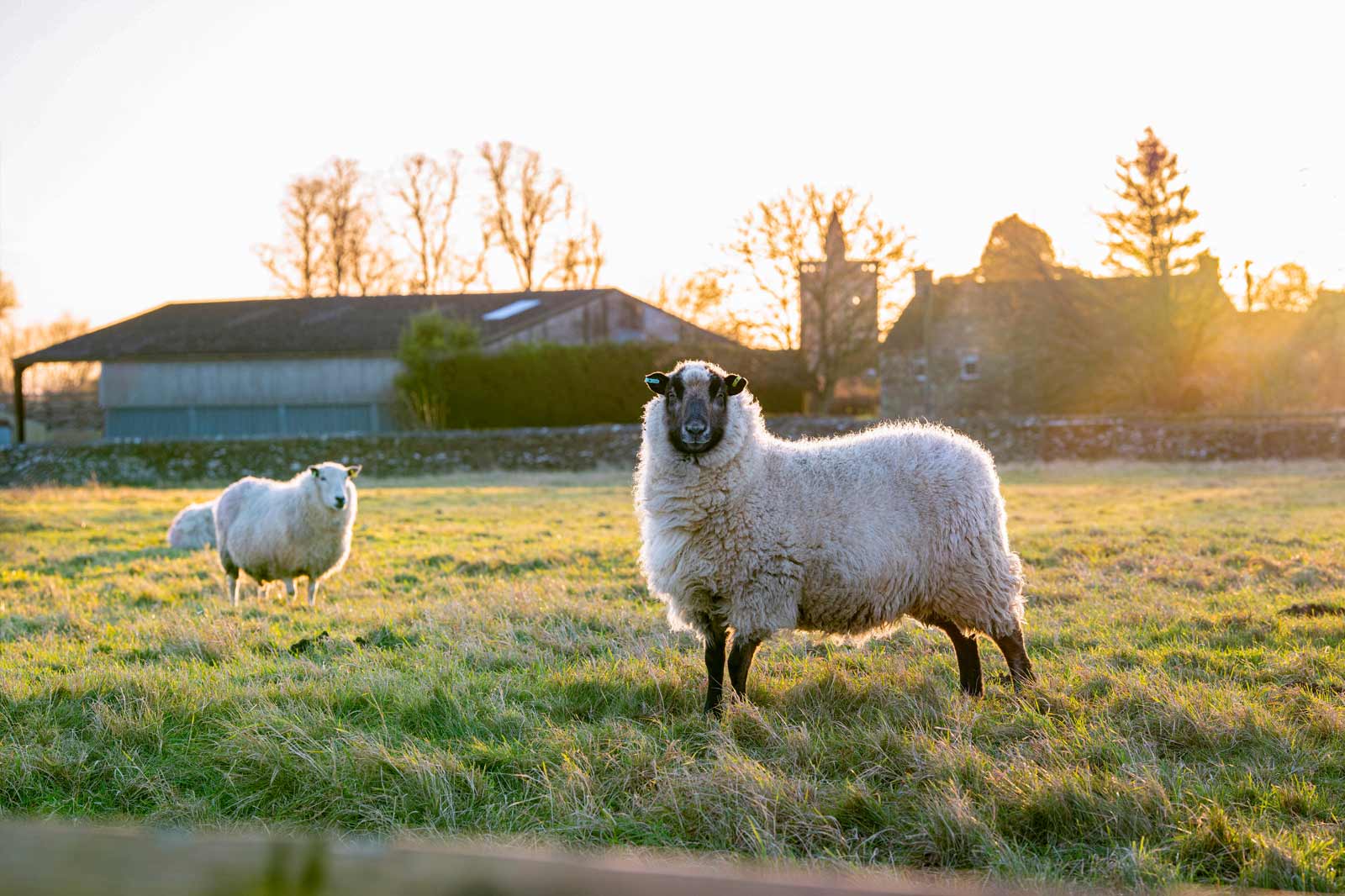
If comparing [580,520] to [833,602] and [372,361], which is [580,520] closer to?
[833,602]

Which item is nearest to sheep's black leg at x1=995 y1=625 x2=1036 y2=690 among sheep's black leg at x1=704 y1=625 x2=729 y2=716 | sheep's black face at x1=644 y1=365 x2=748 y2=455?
sheep's black leg at x1=704 y1=625 x2=729 y2=716

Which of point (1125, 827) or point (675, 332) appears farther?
point (675, 332)

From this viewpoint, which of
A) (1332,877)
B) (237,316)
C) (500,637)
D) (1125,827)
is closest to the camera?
(1332,877)

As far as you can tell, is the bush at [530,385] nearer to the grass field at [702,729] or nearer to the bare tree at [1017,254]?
the bare tree at [1017,254]

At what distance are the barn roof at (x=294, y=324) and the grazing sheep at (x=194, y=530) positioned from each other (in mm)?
30968

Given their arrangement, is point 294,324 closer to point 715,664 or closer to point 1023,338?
point 1023,338

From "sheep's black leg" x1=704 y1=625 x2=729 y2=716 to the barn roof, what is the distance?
135ft

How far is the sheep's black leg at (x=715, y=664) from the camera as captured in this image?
5934 mm

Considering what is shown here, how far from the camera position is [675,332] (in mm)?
53500

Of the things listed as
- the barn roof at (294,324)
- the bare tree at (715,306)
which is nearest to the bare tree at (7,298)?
the barn roof at (294,324)

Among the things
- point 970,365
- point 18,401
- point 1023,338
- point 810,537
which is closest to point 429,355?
point 18,401

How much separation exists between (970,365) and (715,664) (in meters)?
43.9

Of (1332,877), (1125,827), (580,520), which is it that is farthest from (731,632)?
(580,520)

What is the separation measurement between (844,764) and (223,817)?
2.73m
